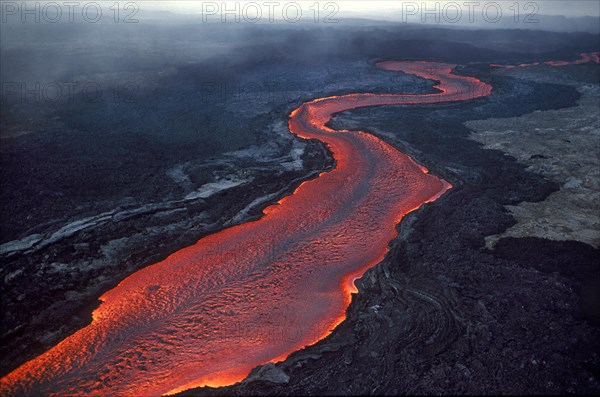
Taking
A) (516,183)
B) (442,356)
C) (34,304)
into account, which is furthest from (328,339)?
(516,183)

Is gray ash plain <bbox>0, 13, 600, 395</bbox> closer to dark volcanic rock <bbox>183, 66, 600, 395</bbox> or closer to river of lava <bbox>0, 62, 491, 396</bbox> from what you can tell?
dark volcanic rock <bbox>183, 66, 600, 395</bbox>

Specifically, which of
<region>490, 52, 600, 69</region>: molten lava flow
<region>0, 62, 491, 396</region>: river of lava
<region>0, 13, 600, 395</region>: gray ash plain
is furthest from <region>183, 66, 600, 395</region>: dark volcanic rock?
<region>490, 52, 600, 69</region>: molten lava flow

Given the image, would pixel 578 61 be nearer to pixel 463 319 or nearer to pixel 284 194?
pixel 284 194

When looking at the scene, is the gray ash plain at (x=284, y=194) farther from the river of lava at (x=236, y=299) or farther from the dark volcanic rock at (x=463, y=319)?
the river of lava at (x=236, y=299)

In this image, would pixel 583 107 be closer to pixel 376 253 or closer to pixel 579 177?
pixel 579 177

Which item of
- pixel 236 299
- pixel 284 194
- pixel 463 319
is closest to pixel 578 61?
pixel 284 194
